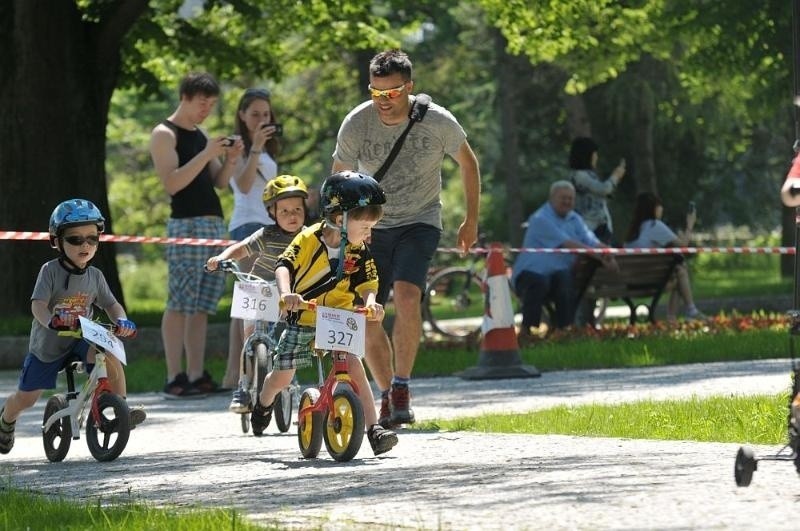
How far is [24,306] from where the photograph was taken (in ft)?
66.4

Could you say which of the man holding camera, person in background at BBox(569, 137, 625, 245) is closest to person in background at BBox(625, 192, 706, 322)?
person in background at BBox(569, 137, 625, 245)

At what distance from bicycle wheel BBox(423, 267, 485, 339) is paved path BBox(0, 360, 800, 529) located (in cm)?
938

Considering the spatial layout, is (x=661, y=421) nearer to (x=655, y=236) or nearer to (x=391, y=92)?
(x=391, y=92)

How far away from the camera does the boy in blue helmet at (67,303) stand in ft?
32.2

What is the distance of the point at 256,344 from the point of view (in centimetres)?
1118

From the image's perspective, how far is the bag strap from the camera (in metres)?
A: 11.0

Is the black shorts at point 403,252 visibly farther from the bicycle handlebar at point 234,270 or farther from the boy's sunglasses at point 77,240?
the boy's sunglasses at point 77,240

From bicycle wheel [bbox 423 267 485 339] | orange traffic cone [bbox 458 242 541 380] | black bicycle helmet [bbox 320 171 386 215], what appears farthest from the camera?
bicycle wheel [bbox 423 267 485 339]

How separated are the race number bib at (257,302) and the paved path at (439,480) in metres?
0.67

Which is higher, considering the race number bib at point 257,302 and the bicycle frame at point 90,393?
the race number bib at point 257,302

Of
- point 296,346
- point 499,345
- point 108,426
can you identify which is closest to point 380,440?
point 296,346

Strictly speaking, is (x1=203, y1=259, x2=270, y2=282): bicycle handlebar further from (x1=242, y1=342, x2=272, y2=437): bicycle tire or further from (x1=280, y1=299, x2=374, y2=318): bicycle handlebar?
(x1=280, y1=299, x2=374, y2=318): bicycle handlebar

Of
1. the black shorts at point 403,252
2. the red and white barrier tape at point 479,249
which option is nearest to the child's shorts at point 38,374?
the black shorts at point 403,252

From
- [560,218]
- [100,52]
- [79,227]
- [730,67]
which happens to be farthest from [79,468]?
[730,67]
